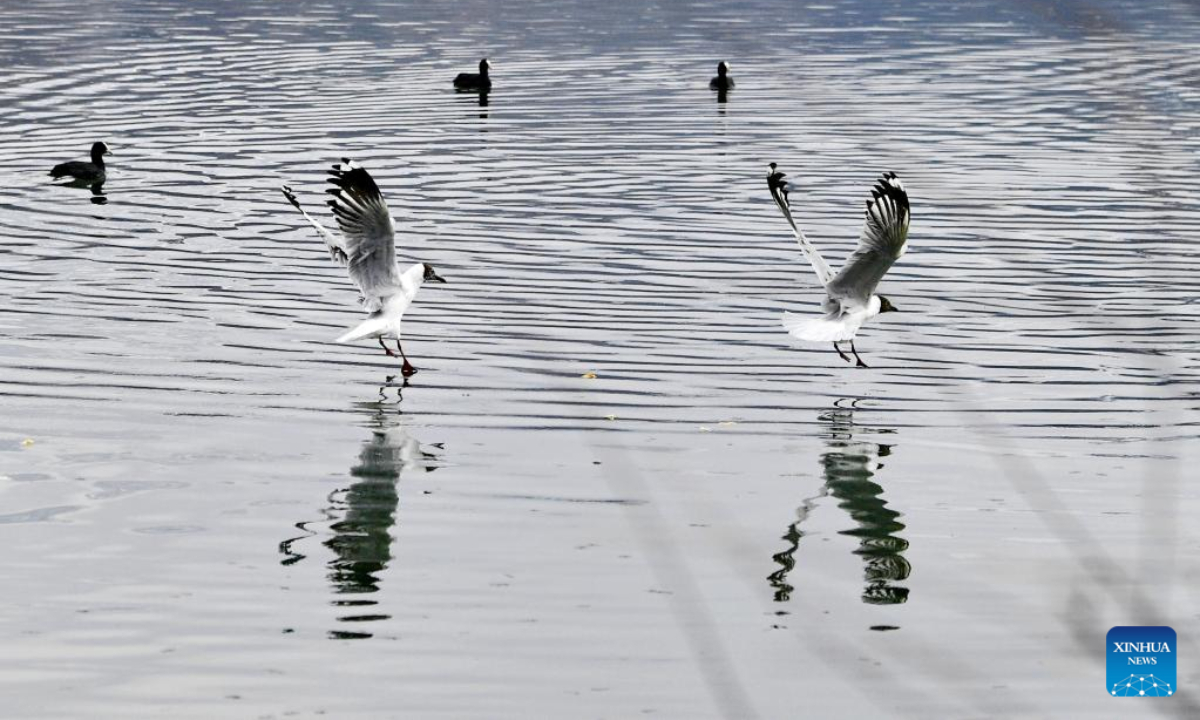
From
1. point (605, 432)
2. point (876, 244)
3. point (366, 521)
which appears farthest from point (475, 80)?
point (366, 521)

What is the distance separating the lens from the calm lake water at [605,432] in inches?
328

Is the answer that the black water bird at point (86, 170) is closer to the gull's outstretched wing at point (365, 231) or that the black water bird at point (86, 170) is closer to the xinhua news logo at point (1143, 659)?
the gull's outstretched wing at point (365, 231)

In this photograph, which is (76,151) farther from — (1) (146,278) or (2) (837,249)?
(2) (837,249)

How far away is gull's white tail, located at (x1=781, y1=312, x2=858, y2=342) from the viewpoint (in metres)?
14.5

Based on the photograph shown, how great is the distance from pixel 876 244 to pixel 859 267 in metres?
0.34

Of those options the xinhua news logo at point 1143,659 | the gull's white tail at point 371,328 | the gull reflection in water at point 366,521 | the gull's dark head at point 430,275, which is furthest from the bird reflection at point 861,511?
the gull's dark head at point 430,275

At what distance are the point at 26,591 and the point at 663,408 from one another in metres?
5.85

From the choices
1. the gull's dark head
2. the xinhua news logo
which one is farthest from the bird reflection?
the gull's dark head

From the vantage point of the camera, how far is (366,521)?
36.2 ft

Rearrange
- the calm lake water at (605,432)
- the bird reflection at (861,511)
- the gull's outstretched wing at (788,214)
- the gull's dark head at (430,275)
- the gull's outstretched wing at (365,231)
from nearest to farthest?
1. the calm lake water at (605,432)
2. the bird reflection at (861,511)
3. the gull's outstretched wing at (788,214)
4. the gull's outstretched wing at (365,231)
5. the gull's dark head at (430,275)

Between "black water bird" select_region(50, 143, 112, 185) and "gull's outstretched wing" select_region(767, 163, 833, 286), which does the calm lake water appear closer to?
"black water bird" select_region(50, 143, 112, 185)

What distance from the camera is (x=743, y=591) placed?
31.9 ft

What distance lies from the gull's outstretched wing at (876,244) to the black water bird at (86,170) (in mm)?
14604

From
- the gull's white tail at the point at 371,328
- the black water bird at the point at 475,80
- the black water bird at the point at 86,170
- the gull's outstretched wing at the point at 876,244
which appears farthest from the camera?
the black water bird at the point at 475,80
